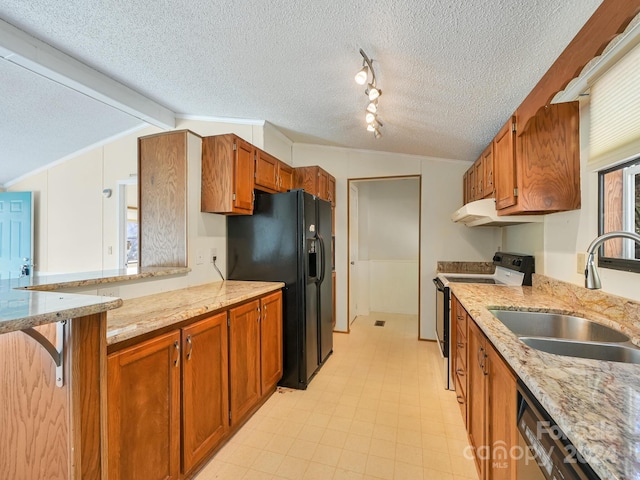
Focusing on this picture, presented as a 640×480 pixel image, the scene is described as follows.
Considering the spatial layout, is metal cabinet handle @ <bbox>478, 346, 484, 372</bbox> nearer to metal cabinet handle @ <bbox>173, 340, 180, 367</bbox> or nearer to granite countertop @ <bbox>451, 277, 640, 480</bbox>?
granite countertop @ <bbox>451, 277, 640, 480</bbox>

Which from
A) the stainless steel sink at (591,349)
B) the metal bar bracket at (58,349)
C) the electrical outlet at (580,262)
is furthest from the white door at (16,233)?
the electrical outlet at (580,262)

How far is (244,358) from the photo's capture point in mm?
2004

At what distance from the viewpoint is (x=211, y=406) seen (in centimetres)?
167

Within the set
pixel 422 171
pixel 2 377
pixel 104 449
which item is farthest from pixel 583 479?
pixel 422 171

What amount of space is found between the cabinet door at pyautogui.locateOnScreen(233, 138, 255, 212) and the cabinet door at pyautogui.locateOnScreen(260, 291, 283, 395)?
830 mm

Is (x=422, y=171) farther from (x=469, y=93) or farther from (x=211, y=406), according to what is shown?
(x=211, y=406)

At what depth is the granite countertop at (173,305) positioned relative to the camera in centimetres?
123

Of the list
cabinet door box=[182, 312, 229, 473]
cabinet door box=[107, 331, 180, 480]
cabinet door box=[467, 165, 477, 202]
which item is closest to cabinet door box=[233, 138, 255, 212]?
cabinet door box=[182, 312, 229, 473]

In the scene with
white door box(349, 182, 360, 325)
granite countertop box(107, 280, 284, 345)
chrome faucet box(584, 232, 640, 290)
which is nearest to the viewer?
chrome faucet box(584, 232, 640, 290)

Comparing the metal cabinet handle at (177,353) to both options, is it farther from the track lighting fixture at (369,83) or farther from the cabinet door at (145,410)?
the track lighting fixture at (369,83)

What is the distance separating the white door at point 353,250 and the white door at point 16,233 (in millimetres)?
4258

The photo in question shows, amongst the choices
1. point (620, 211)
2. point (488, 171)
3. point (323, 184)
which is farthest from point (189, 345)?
point (488, 171)

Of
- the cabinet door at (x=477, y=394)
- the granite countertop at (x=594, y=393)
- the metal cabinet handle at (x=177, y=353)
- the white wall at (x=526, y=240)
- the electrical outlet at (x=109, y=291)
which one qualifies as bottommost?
the cabinet door at (x=477, y=394)

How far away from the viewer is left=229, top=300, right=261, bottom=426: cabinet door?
6.15 ft
